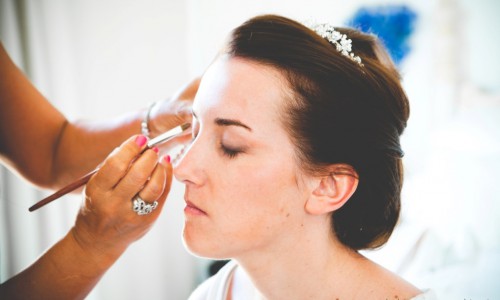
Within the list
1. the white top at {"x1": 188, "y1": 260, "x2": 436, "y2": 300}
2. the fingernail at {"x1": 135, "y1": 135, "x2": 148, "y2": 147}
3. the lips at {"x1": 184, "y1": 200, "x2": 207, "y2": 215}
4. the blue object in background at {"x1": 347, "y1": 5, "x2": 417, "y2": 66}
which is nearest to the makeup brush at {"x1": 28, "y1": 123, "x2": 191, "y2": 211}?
the fingernail at {"x1": 135, "y1": 135, "x2": 148, "y2": 147}

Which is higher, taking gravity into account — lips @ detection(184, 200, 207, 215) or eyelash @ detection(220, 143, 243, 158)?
eyelash @ detection(220, 143, 243, 158)

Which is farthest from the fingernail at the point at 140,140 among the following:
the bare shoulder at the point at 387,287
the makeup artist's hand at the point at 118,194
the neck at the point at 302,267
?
the bare shoulder at the point at 387,287

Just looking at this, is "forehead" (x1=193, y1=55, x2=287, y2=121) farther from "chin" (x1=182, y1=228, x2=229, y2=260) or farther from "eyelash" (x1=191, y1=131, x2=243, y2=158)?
"chin" (x1=182, y1=228, x2=229, y2=260)

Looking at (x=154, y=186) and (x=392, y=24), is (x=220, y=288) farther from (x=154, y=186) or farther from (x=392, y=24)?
(x=392, y=24)

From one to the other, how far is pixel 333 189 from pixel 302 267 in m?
0.22

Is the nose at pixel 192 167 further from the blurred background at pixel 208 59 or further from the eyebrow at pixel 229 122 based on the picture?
the blurred background at pixel 208 59

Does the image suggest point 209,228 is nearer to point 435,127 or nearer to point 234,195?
point 234,195

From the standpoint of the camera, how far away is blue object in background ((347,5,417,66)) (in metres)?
2.42

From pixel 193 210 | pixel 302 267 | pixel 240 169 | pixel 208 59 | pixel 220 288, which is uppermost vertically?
pixel 240 169

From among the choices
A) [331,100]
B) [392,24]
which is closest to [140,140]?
[331,100]

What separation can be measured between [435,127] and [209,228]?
2.04 metres

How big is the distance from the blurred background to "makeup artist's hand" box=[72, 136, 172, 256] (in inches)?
40.3

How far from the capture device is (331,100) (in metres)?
0.87

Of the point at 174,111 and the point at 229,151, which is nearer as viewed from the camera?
the point at 229,151
